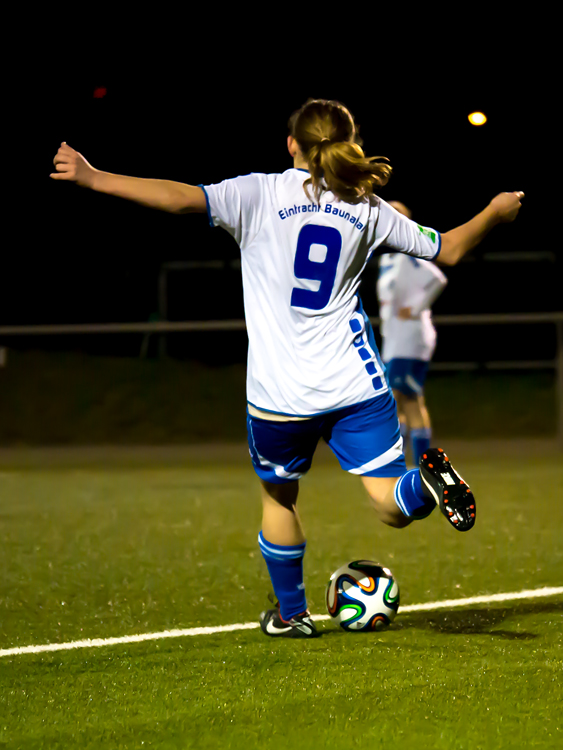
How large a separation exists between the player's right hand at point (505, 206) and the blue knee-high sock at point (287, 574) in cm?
154

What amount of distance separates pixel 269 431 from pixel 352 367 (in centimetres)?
40

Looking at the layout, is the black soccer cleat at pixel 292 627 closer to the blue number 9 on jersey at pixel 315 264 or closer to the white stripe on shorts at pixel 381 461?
the white stripe on shorts at pixel 381 461

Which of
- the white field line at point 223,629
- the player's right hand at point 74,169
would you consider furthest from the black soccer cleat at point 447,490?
the player's right hand at point 74,169

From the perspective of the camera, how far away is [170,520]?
26.0ft

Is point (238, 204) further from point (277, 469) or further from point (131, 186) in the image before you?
point (277, 469)

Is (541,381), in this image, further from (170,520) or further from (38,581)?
(38,581)

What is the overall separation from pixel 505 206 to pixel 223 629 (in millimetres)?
2072

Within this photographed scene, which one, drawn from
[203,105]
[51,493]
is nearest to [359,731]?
[51,493]

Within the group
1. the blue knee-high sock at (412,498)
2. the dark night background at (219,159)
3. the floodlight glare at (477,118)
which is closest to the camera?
the blue knee-high sock at (412,498)

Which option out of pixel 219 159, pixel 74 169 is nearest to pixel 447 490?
pixel 74 169

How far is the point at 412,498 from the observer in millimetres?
4277

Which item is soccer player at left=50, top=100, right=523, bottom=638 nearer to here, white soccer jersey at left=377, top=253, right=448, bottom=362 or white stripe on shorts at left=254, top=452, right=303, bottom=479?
white stripe on shorts at left=254, top=452, right=303, bottom=479

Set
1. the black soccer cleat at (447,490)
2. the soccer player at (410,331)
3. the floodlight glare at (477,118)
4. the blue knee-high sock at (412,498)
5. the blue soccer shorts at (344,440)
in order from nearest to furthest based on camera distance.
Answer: the black soccer cleat at (447,490)
the blue knee-high sock at (412,498)
the blue soccer shorts at (344,440)
the soccer player at (410,331)
the floodlight glare at (477,118)

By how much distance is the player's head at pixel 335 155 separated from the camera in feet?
14.0
